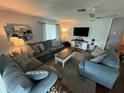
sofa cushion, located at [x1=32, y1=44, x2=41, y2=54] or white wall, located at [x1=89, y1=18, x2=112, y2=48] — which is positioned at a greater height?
white wall, located at [x1=89, y1=18, x2=112, y2=48]

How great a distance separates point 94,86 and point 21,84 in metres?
1.93

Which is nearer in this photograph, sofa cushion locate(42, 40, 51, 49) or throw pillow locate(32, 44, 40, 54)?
throw pillow locate(32, 44, 40, 54)

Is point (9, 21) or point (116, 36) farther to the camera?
point (116, 36)

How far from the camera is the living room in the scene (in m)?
2.29

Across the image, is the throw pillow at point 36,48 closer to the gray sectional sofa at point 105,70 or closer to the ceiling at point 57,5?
the ceiling at point 57,5

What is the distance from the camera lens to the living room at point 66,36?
2293mm

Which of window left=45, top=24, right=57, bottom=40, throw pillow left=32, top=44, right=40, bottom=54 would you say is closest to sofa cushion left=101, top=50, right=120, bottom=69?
throw pillow left=32, top=44, right=40, bottom=54

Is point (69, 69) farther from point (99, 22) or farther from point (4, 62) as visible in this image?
point (99, 22)

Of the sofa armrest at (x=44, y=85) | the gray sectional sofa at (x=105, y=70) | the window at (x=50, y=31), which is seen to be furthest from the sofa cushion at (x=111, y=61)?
the window at (x=50, y=31)

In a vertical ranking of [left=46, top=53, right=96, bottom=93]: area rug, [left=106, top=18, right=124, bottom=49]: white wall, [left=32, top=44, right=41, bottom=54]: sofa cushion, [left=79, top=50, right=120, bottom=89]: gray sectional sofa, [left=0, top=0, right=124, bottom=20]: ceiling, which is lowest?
[left=46, top=53, right=96, bottom=93]: area rug

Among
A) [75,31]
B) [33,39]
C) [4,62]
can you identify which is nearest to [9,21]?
[33,39]

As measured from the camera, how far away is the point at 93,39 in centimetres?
639

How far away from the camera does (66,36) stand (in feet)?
25.3

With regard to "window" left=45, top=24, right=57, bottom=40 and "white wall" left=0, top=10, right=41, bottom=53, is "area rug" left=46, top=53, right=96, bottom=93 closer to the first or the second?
"white wall" left=0, top=10, right=41, bottom=53
